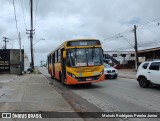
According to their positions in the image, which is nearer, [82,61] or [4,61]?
[82,61]

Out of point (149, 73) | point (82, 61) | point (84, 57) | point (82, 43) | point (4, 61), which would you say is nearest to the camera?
point (149, 73)

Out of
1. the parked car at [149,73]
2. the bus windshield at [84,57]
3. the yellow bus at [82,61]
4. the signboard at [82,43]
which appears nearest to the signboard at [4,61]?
the yellow bus at [82,61]

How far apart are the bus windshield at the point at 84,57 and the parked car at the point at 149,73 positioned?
2.78 m

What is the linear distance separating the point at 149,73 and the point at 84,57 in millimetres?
4292

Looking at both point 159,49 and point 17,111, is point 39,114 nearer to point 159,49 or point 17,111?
point 17,111

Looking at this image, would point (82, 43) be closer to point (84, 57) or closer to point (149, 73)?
point (84, 57)

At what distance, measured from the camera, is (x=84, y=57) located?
784 inches

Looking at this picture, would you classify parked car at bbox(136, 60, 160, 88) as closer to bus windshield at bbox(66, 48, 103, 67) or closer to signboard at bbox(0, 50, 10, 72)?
bus windshield at bbox(66, 48, 103, 67)

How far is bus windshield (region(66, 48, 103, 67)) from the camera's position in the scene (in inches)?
779

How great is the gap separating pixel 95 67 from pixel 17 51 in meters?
30.4

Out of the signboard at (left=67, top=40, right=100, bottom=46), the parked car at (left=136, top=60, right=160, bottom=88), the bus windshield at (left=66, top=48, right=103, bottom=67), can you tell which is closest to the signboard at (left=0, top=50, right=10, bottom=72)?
the signboard at (left=67, top=40, right=100, bottom=46)

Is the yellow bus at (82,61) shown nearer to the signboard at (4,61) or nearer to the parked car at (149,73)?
the parked car at (149,73)

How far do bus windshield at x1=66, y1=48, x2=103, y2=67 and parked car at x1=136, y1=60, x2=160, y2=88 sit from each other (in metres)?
2.78

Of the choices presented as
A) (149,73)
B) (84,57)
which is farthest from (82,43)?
(149,73)
